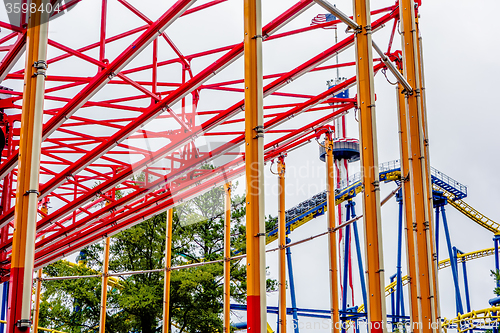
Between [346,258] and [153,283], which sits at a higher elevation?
[346,258]

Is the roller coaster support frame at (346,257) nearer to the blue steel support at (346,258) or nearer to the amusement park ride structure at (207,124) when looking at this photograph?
the blue steel support at (346,258)

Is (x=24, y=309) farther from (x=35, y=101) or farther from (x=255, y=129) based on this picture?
(x=255, y=129)

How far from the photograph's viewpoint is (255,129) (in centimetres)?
611

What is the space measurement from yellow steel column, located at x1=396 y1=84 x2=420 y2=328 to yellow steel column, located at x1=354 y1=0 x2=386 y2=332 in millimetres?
2294

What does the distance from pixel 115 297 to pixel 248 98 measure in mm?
19239

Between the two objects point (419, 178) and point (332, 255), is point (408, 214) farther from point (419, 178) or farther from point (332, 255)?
point (332, 255)

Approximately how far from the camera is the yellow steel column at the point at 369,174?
661 centimetres

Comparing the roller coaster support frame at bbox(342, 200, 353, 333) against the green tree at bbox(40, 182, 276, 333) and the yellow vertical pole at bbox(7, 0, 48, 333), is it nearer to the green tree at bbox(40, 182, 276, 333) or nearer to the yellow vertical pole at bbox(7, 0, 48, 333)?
the green tree at bbox(40, 182, 276, 333)

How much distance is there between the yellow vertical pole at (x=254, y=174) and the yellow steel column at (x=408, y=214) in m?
3.73

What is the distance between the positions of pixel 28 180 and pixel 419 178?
6038 mm

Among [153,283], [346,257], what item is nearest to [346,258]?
[346,257]

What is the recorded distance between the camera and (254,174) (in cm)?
593

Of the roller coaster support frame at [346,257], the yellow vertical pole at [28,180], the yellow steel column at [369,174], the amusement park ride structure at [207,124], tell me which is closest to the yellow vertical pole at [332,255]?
the amusement park ride structure at [207,124]

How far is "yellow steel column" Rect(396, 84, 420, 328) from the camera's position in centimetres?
879
